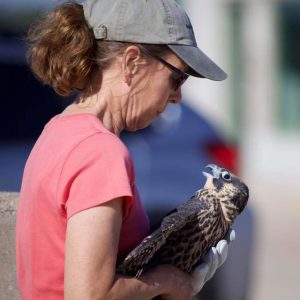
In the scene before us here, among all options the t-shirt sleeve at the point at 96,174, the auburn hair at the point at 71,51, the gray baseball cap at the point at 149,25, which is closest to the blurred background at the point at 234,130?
the auburn hair at the point at 71,51

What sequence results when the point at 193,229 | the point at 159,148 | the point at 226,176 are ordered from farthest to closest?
the point at 159,148
the point at 226,176
the point at 193,229

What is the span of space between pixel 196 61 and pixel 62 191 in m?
0.48

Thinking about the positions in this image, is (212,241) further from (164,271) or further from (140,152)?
(140,152)

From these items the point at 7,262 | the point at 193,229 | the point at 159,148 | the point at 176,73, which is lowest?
the point at 159,148

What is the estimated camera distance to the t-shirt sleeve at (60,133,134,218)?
2331mm

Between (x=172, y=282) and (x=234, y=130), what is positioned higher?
(x=172, y=282)

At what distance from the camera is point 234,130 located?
46.4ft

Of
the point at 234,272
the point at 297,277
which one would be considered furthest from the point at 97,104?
the point at 297,277

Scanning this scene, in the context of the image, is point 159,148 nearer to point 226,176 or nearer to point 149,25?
point 226,176

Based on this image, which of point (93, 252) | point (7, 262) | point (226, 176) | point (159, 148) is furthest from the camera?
point (159, 148)

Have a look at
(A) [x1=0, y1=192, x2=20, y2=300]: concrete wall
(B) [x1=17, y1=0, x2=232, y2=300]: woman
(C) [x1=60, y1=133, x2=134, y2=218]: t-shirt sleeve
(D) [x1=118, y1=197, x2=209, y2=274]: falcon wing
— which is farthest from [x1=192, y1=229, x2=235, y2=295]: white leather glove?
(A) [x1=0, y1=192, x2=20, y2=300]: concrete wall

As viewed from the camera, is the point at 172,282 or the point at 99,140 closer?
the point at 99,140

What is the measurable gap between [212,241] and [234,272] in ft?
10.6

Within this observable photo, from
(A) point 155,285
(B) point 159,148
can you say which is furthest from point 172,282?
(B) point 159,148
